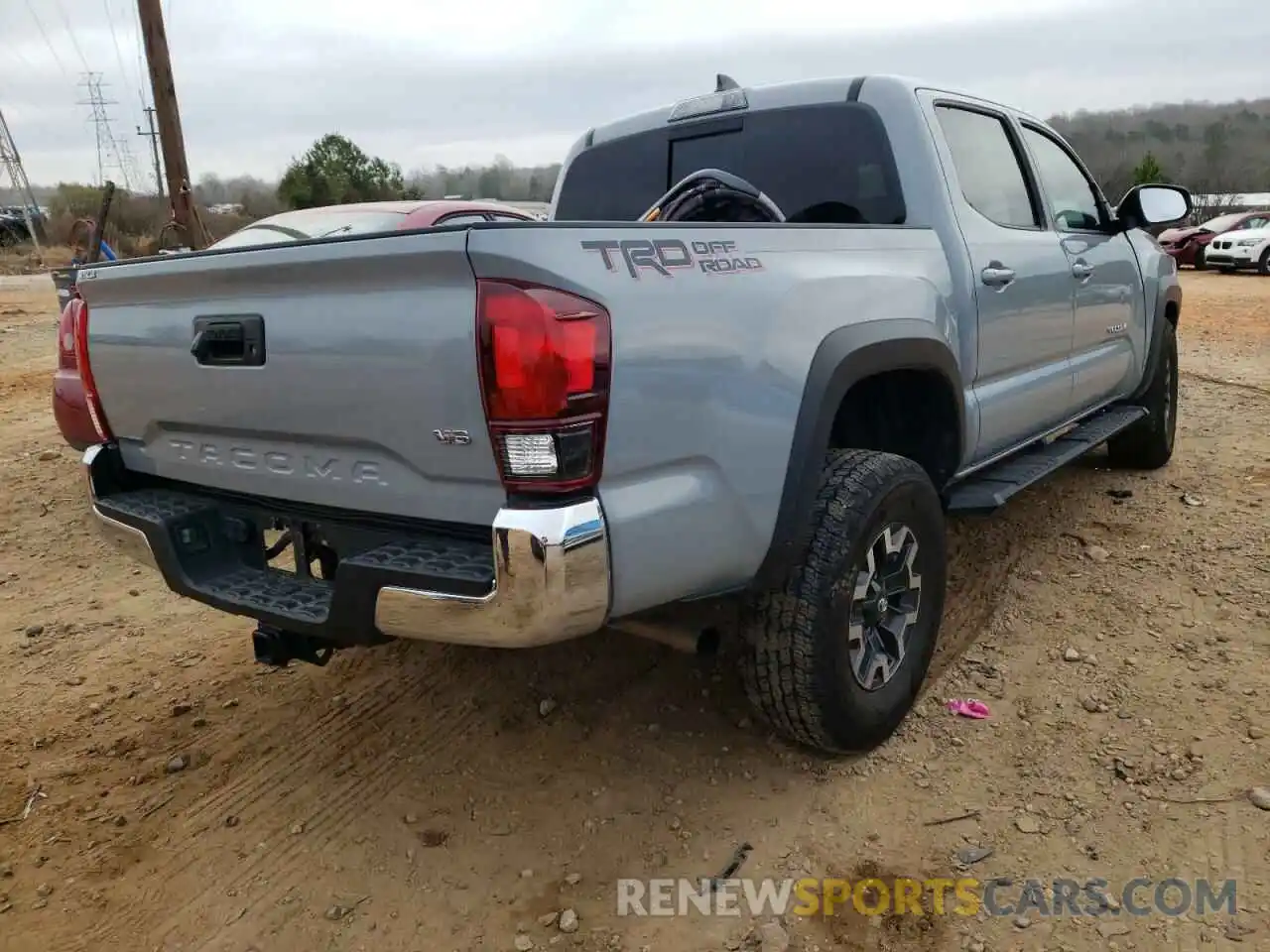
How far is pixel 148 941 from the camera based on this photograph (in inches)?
89.5

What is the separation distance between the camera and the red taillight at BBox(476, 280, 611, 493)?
1.88 metres

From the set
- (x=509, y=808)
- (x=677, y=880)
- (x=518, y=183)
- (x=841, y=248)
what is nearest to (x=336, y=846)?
(x=509, y=808)

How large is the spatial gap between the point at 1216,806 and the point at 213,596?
2.70 m

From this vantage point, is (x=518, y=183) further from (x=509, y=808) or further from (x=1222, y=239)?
(x=1222, y=239)

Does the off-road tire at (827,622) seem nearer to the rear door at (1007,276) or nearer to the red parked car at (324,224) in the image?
the rear door at (1007,276)

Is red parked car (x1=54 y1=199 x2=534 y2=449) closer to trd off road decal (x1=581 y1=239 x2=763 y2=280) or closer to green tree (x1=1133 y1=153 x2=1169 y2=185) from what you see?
trd off road decal (x1=581 y1=239 x2=763 y2=280)

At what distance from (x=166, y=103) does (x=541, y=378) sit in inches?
475

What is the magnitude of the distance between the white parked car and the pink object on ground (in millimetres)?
21825

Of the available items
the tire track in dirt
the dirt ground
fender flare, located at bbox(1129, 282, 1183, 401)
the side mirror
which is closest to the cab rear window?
the dirt ground

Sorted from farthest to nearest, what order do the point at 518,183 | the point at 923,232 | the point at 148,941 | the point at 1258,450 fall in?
the point at 518,183 < the point at 1258,450 < the point at 923,232 < the point at 148,941

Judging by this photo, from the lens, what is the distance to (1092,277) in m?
4.21

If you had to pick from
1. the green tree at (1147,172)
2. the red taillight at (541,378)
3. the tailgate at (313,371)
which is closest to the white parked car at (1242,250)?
the green tree at (1147,172)

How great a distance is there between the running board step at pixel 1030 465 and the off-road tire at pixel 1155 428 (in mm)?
341

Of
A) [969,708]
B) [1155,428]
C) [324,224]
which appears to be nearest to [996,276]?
Result: [969,708]
